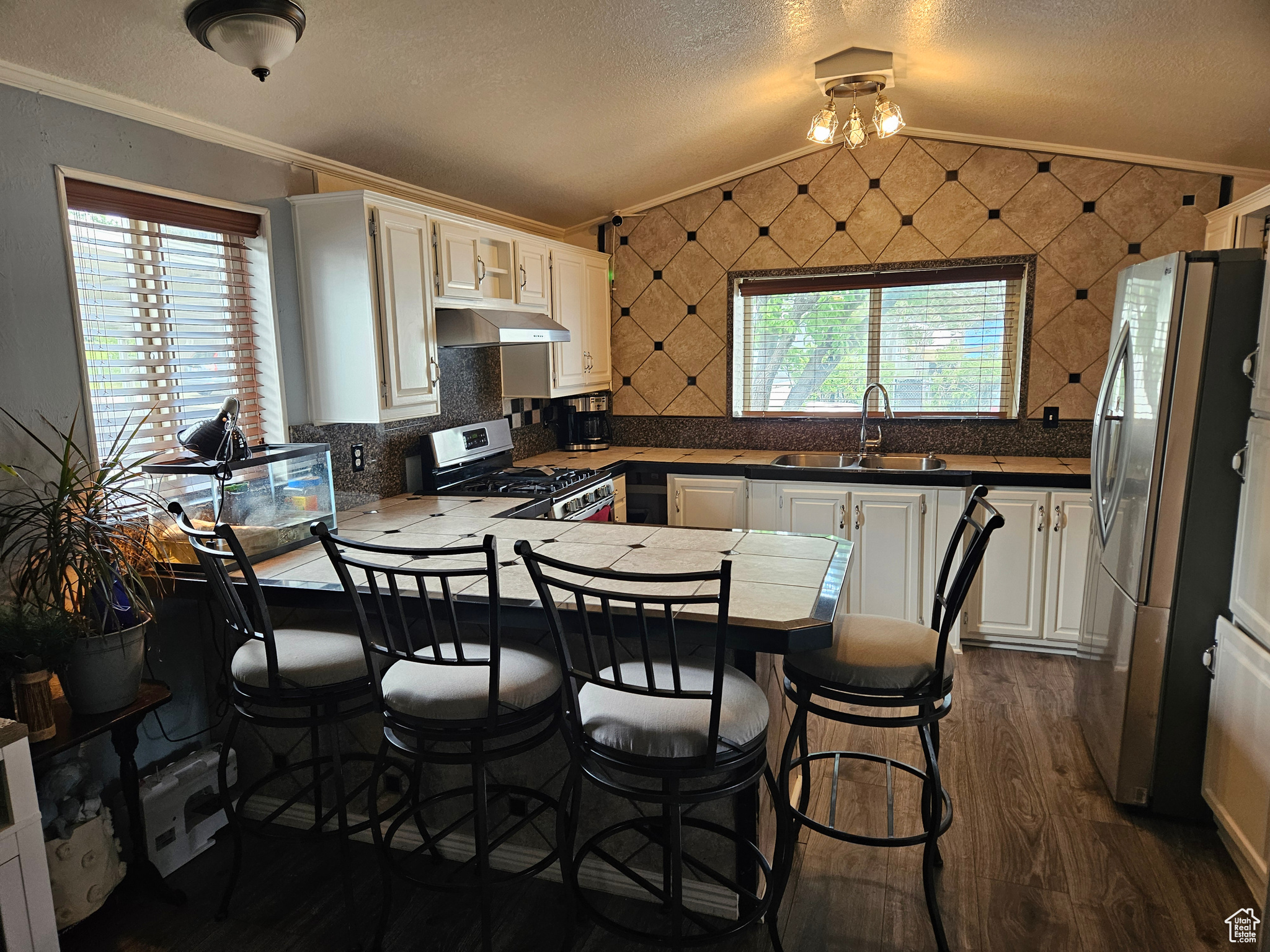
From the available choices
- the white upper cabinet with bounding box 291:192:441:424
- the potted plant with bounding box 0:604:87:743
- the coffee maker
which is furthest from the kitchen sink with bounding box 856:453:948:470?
the potted plant with bounding box 0:604:87:743

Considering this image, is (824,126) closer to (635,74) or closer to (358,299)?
(635,74)

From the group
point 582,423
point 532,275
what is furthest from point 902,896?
point 582,423

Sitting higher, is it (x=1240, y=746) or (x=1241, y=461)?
(x=1241, y=461)

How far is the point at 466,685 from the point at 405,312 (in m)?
1.60

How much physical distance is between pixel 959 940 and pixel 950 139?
3545mm

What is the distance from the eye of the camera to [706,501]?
166 inches

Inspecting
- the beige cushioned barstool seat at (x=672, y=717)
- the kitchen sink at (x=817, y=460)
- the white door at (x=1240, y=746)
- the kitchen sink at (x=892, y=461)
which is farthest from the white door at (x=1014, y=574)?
the beige cushioned barstool seat at (x=672, y=717)

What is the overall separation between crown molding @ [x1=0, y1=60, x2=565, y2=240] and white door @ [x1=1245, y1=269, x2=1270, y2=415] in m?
2.92

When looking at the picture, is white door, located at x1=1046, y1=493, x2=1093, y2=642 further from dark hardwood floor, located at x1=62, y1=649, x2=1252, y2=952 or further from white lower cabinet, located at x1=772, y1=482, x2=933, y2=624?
dark hardwood floor, located at x1=62, y1=649, x2=1252, y2=952

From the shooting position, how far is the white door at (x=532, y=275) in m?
3.62

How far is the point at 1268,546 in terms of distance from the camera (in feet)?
6.71

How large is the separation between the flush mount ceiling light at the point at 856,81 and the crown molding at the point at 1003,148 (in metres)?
0.72

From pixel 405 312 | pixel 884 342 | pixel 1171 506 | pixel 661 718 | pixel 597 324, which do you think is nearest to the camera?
pixel 661 718

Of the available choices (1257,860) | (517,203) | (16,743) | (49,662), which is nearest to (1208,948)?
(1257,860)
